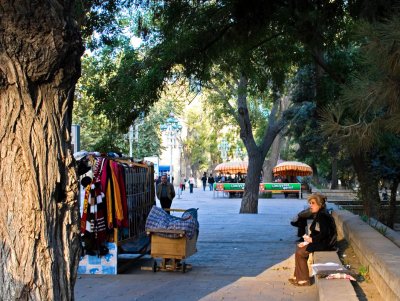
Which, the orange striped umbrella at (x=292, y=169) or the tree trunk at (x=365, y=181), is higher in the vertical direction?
the orange striped umbrella at (x=292, y=169)

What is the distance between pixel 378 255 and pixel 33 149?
181 inches

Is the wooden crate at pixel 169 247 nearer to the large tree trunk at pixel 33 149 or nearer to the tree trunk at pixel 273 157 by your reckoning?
the large tree trunk at pixel 33 149

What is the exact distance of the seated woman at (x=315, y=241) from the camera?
26.3 feet

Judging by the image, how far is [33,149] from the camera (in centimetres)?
352

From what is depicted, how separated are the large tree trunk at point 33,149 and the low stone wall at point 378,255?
10.4 ft

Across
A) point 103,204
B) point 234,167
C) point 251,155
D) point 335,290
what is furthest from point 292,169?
point 335,290

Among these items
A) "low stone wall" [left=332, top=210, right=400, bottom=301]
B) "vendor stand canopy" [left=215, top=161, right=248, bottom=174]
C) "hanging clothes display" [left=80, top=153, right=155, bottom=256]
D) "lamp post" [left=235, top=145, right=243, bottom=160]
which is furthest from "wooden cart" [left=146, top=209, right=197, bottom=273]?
"lamp post" [left=235, top=145, right=243, bottom=160]

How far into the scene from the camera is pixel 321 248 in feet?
27.6

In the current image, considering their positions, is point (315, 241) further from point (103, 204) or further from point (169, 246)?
point (103, 204)

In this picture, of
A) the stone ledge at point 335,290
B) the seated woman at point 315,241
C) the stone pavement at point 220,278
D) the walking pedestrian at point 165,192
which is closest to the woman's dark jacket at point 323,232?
the seated woman at point 315,241

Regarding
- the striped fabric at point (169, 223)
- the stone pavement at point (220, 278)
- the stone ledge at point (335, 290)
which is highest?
the striped fabric at point (169, 223)

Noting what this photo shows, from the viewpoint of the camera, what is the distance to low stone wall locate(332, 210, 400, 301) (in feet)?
18.4

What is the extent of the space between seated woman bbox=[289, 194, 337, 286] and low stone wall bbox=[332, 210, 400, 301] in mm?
456

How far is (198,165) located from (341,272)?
287ft
